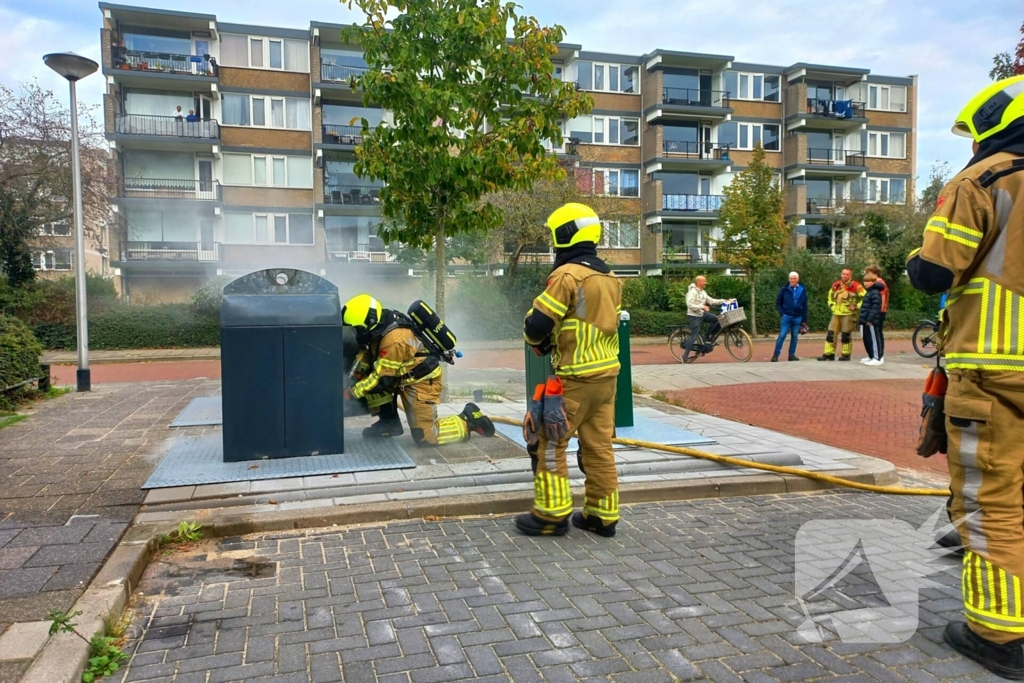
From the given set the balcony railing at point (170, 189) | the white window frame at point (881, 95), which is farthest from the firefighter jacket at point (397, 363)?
the white window frame at point (881, 95)

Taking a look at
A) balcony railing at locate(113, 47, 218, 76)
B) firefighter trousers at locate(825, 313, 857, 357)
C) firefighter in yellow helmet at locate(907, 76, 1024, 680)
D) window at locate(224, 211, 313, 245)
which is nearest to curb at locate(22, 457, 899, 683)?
firefighter in yellow helmet at locate(907, 76, 1024, 680)

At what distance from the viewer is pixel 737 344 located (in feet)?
48.0

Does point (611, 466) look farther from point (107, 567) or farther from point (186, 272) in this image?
point (186, 272)

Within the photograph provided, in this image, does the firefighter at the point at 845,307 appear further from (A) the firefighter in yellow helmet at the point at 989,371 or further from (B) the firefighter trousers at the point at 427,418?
(A) the firefighter in yellow helmet at the point at 989,371

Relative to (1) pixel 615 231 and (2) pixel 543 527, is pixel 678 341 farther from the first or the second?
(2) pixel 543 527

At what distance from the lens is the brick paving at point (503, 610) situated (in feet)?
9.07

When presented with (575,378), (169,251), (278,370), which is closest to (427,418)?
(278,370)

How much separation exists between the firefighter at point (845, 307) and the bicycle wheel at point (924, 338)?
2.31 metres

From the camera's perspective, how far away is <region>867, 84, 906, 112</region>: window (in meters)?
40.2

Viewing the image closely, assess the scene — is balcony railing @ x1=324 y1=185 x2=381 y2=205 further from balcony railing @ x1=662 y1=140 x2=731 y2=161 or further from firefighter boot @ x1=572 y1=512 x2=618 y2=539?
firefighter boot @ x1=572 y1=512 x2=618 y2=539

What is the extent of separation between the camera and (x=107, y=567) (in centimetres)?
354

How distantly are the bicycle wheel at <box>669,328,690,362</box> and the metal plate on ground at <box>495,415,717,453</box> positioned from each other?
8.71 metres

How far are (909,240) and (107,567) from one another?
29261 mm

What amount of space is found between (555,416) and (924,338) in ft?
45.9
